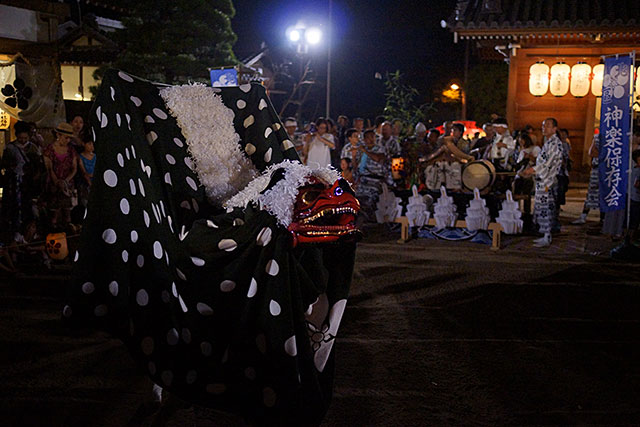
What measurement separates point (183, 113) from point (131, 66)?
18.2m

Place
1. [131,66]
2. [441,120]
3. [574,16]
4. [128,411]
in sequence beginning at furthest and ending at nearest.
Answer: [441,120] → [131,66] → [574,16] → [128,411]

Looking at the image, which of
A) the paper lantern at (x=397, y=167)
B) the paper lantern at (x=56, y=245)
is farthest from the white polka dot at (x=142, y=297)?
the paper lantern at (x=397, y=167)

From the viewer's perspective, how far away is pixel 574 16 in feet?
44.3

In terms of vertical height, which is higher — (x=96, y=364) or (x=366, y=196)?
(x=366, y=196)

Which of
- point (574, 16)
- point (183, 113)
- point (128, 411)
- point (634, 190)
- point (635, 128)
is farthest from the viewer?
point (574, 16)

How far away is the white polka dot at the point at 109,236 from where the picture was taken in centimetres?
307

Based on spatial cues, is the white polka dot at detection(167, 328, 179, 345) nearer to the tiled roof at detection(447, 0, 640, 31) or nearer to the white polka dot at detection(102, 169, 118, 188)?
the white polka dot at detection(102, 169, 118, 188)

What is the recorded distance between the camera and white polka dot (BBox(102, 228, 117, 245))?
3.07m

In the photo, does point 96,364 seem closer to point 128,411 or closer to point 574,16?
point 128,411

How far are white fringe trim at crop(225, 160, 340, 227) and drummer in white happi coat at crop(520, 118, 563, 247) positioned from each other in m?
7.49

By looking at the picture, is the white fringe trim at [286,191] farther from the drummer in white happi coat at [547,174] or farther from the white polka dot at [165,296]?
the drummer in white happi coat at [547,174]

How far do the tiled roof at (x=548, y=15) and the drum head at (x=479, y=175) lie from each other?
17.0 ft

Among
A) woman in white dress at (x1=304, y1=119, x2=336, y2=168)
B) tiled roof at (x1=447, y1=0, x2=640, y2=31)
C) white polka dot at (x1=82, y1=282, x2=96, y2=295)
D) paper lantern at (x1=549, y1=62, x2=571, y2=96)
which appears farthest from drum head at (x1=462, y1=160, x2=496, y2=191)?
white polka dot at (x1=82, y1=282, x2=96, y2=295)

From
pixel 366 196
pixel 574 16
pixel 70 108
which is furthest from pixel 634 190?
pixel 70 108
